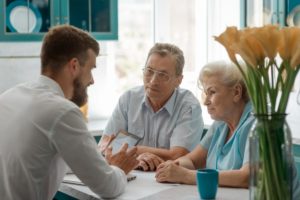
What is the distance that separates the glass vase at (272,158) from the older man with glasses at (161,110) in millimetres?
1324

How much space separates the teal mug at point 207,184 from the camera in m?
1.89

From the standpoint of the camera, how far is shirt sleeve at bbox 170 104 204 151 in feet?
9.20

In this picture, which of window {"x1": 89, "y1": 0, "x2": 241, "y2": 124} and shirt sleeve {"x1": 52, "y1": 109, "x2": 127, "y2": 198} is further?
window {"x1": 89, "y1": 0, "x2": 241, "y2": 124}

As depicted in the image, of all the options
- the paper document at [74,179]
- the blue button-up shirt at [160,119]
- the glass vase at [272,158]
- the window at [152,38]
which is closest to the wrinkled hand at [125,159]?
the paper document at [74,179]

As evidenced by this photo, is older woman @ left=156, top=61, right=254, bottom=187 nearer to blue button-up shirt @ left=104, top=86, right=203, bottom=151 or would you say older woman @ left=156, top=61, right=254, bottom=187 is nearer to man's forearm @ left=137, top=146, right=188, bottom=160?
man's forearm @ left=137, top=146, right=188, bottom=160

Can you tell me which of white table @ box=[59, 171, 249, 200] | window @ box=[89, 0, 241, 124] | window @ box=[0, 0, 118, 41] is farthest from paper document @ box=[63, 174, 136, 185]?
window @ box=[89, 0, 241, 124]

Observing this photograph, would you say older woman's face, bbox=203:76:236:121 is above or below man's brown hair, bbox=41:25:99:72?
below

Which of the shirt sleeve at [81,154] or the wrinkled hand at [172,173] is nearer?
the shirt sleeve at [81,154]

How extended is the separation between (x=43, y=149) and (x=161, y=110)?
1.08m

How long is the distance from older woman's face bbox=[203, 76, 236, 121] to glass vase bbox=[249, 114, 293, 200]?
0.89 m

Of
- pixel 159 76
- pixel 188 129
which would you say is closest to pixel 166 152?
pixel 188 129

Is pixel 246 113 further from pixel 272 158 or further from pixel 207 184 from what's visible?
pixel 272 158

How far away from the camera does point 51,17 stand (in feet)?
12.6

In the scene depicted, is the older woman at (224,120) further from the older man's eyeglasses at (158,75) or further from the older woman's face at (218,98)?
the older man's eyeglasses at (158,75)
